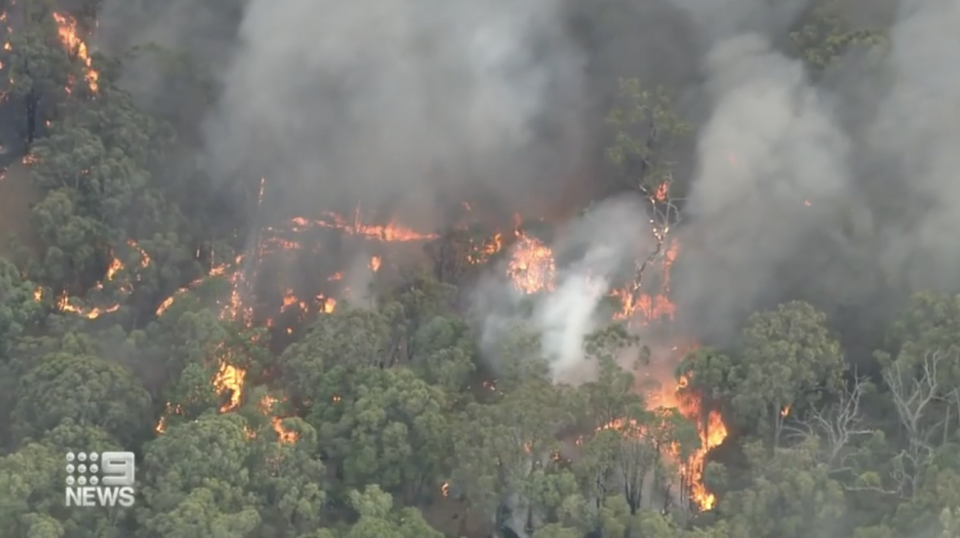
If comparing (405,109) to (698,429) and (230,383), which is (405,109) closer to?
(230,383)

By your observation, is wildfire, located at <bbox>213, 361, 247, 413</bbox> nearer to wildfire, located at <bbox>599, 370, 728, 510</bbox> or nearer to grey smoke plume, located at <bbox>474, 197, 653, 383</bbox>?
grey smoke plume, located at <bbox>474, 197, 653, 383</bbox>

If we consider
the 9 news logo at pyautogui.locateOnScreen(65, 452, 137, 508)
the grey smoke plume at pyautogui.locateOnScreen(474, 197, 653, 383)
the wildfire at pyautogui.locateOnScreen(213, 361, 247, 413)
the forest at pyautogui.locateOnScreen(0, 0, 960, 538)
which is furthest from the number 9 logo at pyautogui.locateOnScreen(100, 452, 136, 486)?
the grey smoke plume at pyautogui.locateOnScreen(474, 197, 653, 383)

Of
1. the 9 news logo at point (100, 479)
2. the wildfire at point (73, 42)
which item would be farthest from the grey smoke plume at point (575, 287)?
the wildfire at point (73, 42)

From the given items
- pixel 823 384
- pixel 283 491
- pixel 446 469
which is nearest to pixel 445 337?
pixel 446 469

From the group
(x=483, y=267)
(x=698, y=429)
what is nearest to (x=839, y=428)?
(x=698, y=429)

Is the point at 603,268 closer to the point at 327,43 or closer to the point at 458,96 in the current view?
the point at 458,96

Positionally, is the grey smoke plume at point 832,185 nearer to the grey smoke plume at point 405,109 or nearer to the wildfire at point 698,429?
the wildfire at point 698,429
